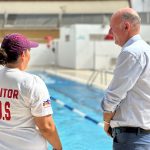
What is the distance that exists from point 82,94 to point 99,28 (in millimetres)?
11115

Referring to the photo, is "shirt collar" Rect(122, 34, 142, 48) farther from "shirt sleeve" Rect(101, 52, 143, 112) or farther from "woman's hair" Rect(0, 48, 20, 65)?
"woman's hair" Rect(0, 48, 20, 65)

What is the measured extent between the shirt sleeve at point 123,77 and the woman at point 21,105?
1.23 feet

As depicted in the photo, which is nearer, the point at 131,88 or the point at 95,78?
the point at 131,88

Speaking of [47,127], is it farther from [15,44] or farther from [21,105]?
[15,44]

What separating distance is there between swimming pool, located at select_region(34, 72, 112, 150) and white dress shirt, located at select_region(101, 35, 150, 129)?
401cm

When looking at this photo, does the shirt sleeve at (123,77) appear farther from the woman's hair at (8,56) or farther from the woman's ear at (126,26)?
the woman's hair at (8,56)

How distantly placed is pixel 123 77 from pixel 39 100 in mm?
492

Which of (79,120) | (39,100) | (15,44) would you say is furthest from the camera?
(79,120)

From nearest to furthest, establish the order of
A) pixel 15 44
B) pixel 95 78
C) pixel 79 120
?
1. pixel 15 44
2. pixel 79 120
3. pixel 95 78

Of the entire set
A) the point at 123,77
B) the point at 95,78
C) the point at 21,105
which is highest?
the point at 123,77

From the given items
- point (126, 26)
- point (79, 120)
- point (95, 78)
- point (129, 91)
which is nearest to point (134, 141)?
point (129, 91)

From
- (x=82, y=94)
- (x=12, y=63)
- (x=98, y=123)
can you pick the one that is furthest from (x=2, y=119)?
(x=82, y=94)

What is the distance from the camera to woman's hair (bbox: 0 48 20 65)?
2.55 m

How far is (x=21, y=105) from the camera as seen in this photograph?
2500 millimetres
